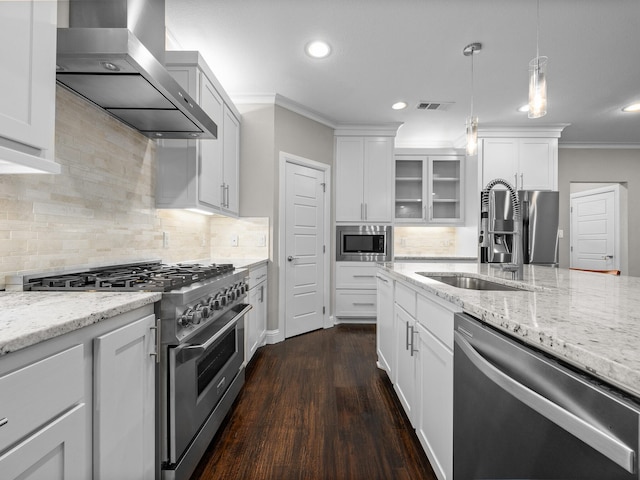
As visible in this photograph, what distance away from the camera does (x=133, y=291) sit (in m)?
1.24

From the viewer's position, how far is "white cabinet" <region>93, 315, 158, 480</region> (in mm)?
923

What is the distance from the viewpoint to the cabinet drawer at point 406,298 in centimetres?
174

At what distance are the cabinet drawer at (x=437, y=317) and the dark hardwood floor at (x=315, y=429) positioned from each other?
28.6 inches

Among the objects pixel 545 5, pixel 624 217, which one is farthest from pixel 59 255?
pixel 624 217

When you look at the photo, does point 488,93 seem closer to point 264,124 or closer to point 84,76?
point 264,124

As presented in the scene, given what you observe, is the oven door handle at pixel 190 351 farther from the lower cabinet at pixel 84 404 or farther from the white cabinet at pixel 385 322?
the white cabinet at pixel 385 322

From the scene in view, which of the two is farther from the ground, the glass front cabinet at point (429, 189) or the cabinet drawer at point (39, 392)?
the glass front cabinet at point (429, 189)

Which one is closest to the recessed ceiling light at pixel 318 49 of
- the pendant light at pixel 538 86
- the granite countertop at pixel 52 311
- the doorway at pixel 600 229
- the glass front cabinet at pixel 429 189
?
the pendant light at pixel 538 86

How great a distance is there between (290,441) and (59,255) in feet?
5.00

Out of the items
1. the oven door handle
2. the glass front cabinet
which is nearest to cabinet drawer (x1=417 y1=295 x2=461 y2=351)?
the oven door handle

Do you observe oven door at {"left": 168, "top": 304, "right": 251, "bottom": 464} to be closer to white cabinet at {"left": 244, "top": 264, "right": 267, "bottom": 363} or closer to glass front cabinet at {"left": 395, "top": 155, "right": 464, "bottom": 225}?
white cabinet at {"left": 244, "top": 264, "right": 267, "bottom": 363}

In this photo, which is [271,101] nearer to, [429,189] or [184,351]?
[429,189]

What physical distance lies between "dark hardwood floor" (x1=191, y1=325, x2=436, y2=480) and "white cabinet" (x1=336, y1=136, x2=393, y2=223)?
6.96ft

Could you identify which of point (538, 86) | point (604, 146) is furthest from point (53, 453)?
point (604, 146)
